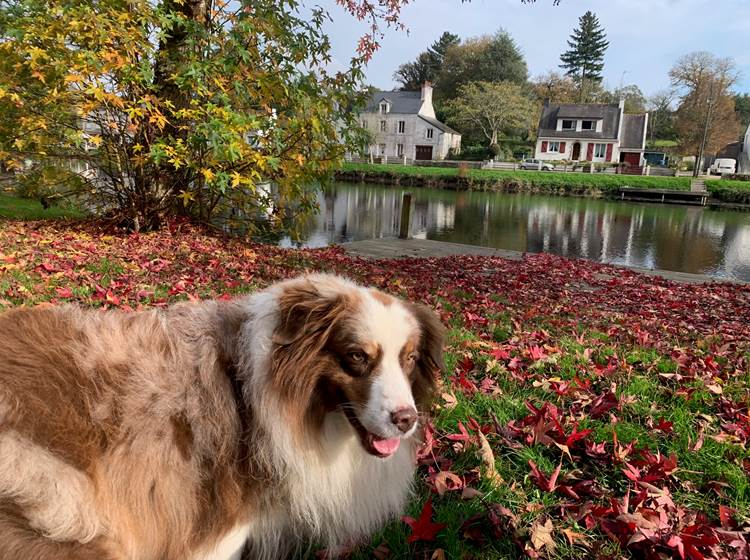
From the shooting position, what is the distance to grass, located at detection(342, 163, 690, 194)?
50.3 metres

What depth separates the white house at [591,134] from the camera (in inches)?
2830

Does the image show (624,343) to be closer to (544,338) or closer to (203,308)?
(544,338)

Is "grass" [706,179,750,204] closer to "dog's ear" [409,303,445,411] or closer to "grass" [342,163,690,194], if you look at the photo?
"grass" [342,163,690,194]

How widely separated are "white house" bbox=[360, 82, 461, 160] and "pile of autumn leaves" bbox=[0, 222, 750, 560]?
67783 mm

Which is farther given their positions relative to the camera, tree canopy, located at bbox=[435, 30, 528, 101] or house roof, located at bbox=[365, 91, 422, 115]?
tree canopy, located at bbox=[435, 30, 528, 101]

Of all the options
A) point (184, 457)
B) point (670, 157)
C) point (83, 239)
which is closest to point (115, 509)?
point (184, 457)

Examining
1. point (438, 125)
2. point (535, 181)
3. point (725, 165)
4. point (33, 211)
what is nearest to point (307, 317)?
point (33, 211)

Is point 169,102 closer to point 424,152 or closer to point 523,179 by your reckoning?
point 523,179

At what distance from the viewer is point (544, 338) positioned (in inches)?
234

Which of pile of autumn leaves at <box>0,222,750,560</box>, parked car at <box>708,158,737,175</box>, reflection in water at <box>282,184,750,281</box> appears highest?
parked car at <box>708,158,737,175</box>

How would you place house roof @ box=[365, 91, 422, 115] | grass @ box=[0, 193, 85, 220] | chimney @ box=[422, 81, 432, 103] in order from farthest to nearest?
chimney @ box=[422, 81, 432, 103] < house roof @ box=[365, 91, 422, 115] < grass @ box=[0, 193, 85, 220]

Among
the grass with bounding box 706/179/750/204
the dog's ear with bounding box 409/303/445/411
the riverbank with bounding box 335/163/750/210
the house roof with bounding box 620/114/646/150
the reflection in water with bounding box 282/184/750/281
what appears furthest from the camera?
the house roof with bounding box 620/114/646/150

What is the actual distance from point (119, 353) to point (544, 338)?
15.9 ft

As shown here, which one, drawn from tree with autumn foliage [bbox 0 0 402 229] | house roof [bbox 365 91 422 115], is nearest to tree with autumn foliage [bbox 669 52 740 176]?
house roof [bbox 365 91 422 115]
